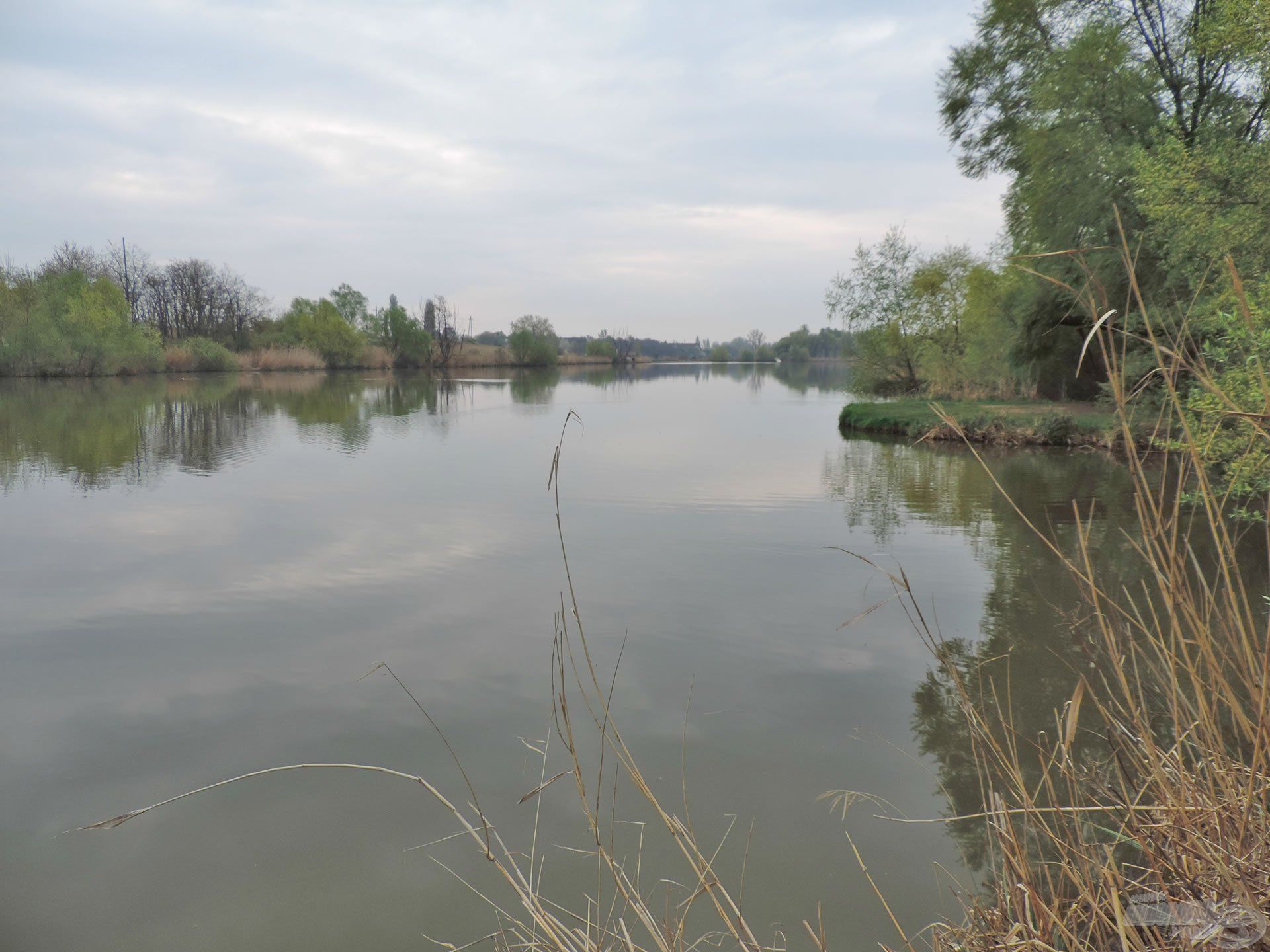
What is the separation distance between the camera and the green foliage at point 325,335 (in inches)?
2302

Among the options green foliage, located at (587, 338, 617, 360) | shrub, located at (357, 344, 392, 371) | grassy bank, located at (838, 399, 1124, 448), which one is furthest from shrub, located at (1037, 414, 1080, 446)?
green foliage, located at (587, 338, 617, 360)

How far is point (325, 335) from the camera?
193 ft

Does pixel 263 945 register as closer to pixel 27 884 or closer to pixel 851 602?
pixel 27 884

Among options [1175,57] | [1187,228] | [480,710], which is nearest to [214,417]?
[480,710]

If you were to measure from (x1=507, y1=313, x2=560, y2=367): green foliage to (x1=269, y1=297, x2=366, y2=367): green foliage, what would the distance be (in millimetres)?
17228

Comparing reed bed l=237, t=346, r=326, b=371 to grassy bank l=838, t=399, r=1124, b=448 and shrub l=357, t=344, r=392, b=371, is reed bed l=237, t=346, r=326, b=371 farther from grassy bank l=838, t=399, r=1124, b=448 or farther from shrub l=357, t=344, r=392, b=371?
grassy bank l=838, t=399, r=1124, b=448

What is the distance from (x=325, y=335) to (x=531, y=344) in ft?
71.2

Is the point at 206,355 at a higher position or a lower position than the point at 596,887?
higher

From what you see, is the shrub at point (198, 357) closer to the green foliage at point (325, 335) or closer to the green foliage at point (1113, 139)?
the green foliage at point (325, 335)

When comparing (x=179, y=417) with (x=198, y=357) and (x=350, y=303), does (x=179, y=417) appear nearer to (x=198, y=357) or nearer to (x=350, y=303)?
(x=198, y=357)

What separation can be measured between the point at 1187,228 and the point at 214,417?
19855 mm

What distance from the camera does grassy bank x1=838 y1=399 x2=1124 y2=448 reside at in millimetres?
14109

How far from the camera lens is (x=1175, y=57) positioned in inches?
557

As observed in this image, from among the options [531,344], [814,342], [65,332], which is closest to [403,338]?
[531,344]
